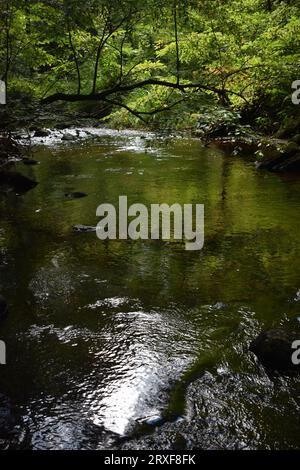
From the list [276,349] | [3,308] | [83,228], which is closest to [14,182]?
[83,228]

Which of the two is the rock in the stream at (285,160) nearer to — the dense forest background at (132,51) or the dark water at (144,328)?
the dense forest background at (132,51)

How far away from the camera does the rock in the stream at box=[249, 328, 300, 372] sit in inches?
155

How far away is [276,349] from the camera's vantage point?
13.1 feet

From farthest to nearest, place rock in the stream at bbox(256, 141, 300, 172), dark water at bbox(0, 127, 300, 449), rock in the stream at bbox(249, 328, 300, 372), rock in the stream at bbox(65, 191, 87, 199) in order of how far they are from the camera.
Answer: rock in the stream at bbox(256, 141, 300, 172)
rock in the stream at bbox(65, 191, 87, 199)
rock in the stream at bbox(249, 328, 300, 372)
dark water at bbox(0, 127, 300, 449)

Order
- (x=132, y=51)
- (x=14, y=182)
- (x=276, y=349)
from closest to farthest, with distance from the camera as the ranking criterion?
(x=276, y=349) < (x=132, y=51) < (x=14, y=182)

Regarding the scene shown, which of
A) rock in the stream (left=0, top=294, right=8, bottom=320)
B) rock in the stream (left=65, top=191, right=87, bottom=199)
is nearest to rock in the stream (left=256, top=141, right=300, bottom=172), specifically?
rock in the stream (left=65, top=191, right=87, bottom=199)

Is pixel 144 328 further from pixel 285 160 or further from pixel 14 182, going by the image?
pixel 285 160

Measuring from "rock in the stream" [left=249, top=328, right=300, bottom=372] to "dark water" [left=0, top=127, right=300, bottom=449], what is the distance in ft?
0.42

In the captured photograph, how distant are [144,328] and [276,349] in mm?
1469

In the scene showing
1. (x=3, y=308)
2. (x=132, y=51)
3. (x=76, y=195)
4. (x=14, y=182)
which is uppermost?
(x=132, y=51)

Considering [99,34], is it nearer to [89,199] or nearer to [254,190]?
[89,199]

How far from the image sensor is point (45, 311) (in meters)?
5.10

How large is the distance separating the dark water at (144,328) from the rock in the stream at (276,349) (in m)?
0.13

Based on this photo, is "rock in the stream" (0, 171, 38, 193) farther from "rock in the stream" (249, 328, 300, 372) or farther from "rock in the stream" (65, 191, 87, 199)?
"rock in the stream" (249, 328, 300, 372)
